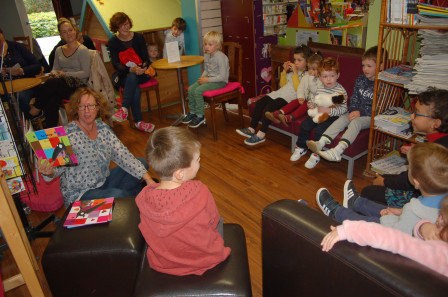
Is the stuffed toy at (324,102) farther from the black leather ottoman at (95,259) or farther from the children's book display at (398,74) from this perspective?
the black leather ottoman at (95,259)

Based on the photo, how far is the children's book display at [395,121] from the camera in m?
2.62

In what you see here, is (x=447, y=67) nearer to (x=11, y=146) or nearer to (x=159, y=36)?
(x=11, y=146)

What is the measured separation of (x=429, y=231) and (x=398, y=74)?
164 cm

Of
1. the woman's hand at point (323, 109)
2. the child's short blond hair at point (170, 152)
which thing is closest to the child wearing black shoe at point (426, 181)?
the child's short blond hair at point (170, 152)

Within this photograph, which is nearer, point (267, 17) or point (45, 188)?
point (45, 188)

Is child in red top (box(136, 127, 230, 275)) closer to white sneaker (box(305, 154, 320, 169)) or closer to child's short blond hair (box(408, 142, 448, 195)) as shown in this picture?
child's short blond hair (box(408, 142, 448, 195))

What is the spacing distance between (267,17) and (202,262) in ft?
12.5

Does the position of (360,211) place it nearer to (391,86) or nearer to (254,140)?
(391,86)

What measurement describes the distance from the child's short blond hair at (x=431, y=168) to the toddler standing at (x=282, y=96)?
7.01ft

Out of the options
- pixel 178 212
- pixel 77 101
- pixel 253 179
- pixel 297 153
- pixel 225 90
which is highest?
pixel 77 101

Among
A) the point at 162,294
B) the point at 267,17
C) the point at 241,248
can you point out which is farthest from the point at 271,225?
the point at 267,17

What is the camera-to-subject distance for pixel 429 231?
1.31m

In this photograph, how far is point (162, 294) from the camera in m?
1.35

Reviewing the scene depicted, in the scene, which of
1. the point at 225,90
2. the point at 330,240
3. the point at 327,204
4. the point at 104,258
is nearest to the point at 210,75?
the point at 225,90
